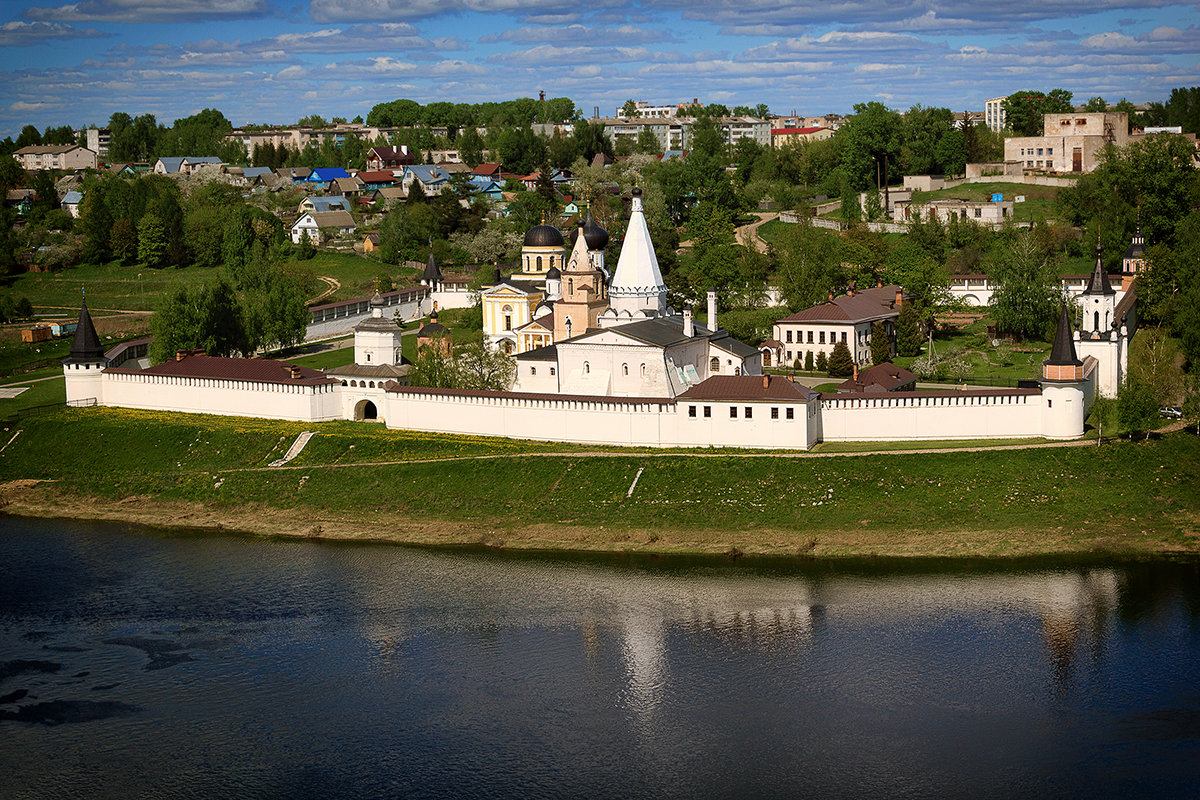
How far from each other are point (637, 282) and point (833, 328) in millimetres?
9767

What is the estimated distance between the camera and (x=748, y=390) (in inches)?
1572

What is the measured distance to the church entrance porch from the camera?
46125mm

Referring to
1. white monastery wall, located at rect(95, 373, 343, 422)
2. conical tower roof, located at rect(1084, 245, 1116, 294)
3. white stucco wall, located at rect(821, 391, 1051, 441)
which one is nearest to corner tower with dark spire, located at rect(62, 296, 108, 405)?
white monastery wall, located at rect(95, 373, 343, 422)

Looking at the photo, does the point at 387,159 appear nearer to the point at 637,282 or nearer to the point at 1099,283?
the point at 637,282

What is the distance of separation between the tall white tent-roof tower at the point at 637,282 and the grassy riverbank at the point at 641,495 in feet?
26.5

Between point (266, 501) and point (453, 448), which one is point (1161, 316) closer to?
point (453, 448)

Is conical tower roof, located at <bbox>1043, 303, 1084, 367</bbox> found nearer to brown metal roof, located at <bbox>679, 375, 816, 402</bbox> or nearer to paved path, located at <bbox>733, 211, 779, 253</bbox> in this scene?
brown metal roof, located at <bbox>679, 375, 816, 402</bbox>

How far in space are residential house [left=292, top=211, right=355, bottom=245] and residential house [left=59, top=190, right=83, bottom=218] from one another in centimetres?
2085

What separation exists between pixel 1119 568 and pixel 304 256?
61866mm

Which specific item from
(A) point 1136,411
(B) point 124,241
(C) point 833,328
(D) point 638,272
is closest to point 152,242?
(B) point 124,241

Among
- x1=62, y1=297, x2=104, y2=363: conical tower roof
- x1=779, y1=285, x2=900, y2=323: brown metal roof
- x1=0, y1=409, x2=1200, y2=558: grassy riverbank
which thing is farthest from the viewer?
x1=779, y1=285, x2=900, y2=323: brown metal roof

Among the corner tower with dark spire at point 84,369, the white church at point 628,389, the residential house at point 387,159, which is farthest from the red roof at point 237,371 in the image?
the residential house at point 387,159

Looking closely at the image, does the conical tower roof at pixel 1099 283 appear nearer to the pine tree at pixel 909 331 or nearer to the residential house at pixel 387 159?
the pine tree at pixel 909 331

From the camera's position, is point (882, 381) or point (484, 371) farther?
point (484, 371)
